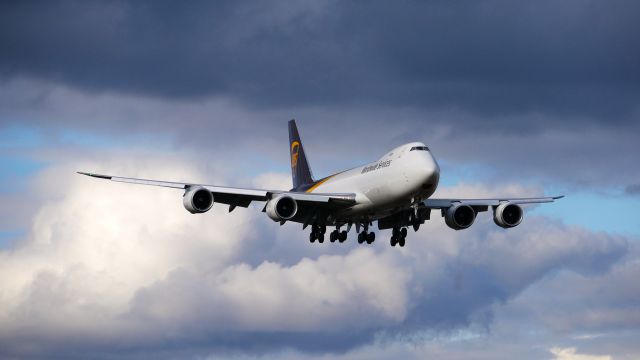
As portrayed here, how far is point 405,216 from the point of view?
317ft

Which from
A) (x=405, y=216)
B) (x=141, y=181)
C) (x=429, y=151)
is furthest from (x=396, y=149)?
(x=141, y=181)

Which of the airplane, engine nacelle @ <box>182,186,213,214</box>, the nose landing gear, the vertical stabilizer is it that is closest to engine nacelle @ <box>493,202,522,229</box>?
the airplane

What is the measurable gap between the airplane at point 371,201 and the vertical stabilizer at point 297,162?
805 centimetres

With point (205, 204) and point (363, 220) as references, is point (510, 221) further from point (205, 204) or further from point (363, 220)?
point (205, 204)

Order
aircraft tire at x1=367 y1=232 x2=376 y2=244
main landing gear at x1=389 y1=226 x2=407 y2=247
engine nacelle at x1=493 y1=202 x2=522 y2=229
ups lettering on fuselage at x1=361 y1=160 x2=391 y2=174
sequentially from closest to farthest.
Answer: ups lettering on fuselage at x1=361 y1=160 x2=391 y2=174, main landing gear at x1=389 y1=226 x2=407 y2=247, engine nacelle at x1=493 y1=202 x2=522 y2=229, aircraft tire at x1=367 y1=232 x2=376 y2=244

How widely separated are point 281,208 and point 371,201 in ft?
21.6

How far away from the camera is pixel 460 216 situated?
3784 inches

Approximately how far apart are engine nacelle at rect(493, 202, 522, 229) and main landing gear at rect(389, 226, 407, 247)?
727cm

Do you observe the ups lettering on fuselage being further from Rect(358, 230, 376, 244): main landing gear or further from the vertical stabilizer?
the vertical stabilizer

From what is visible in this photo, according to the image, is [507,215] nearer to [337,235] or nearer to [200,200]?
[337,235]

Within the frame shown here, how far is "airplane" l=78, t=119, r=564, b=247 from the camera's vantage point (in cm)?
8675

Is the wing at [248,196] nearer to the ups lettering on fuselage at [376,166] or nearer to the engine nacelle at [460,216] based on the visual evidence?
the ups lettering on fuselage at [376,166]

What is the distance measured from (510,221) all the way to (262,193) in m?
19.9

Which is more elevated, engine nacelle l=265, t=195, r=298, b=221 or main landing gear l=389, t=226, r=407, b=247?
main landing gear l=389, t=226, r=407, b=247
